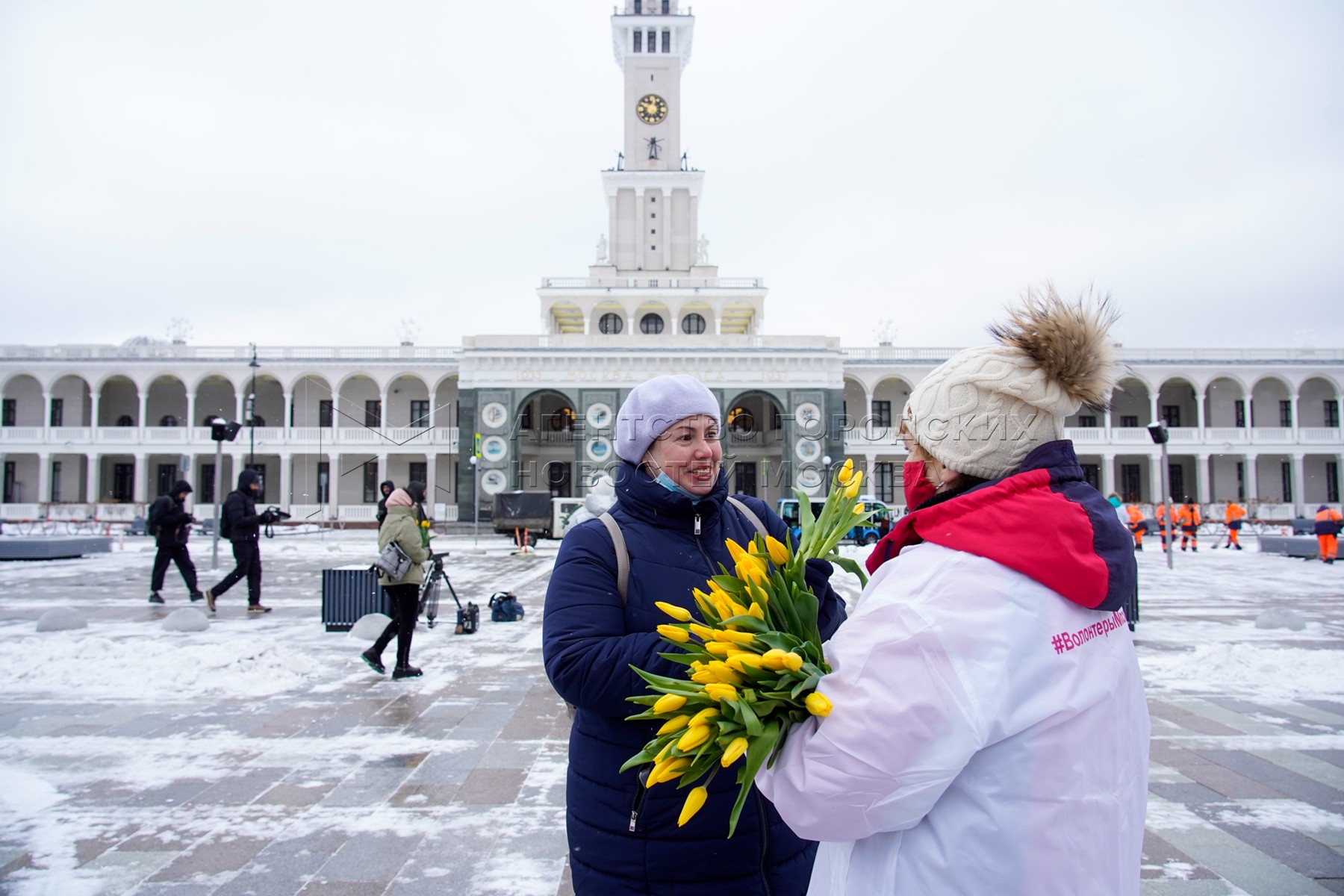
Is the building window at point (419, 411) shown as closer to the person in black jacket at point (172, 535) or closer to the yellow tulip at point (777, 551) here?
the person in black jacket at point (172, 535)

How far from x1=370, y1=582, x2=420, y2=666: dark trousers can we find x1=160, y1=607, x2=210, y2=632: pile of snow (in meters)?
3.24

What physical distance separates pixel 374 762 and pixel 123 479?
151 ft

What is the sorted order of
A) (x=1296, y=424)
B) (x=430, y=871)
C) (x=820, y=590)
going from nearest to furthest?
(x=820, y=590) → (x=430, y=871) → (x=1296, y=424)

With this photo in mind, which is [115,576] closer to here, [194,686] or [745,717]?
[194,686]

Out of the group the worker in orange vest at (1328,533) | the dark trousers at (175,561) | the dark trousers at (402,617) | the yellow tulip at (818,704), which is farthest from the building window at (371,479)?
the yellow tulip at (818,704)

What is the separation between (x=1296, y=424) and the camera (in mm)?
39719

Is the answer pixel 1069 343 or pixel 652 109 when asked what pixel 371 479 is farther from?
pixel 1069 343

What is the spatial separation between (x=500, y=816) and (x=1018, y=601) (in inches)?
136

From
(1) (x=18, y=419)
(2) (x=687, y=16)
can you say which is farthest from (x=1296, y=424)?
(1) (x=18, y=419)

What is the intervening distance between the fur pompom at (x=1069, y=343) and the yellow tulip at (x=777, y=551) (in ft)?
1.96

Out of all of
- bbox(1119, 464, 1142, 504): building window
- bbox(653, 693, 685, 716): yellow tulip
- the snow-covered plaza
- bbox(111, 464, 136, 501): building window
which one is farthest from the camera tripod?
bbox(1119, 464, 1142, 504): building window

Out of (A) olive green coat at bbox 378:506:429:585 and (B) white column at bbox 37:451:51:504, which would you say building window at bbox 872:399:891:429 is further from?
(B) white column at bbox 37:451:51:504

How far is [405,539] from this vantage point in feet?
21.7

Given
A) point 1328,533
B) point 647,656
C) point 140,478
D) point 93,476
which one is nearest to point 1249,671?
point 647,656
